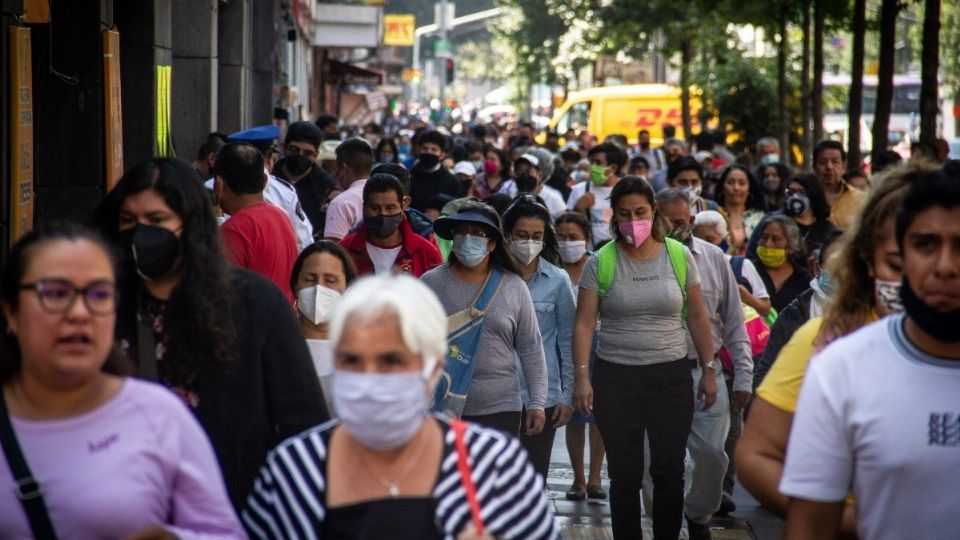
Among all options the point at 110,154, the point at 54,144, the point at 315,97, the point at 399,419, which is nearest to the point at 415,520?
the point at 399,419

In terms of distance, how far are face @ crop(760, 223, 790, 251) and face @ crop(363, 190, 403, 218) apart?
A: 8.52 ft

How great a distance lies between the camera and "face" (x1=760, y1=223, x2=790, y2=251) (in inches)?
378

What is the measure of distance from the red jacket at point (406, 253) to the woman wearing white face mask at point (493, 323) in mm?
796

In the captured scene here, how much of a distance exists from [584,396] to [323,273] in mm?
1950

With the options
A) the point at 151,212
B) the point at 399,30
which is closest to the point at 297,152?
the point at 151,212

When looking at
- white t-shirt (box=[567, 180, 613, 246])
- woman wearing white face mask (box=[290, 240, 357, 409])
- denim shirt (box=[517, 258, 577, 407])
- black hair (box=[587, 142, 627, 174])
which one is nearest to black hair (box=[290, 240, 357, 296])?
woman wearing white face mask (box=[290, 240, 357, 409])

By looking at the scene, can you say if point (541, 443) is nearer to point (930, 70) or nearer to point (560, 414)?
point (560, 414)

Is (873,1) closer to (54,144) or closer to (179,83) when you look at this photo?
(179,83)

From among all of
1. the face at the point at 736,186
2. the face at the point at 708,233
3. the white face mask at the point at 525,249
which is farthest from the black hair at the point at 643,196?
the face at the point at 736,186

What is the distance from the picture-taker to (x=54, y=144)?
9.86 m

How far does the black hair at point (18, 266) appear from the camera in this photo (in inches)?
129

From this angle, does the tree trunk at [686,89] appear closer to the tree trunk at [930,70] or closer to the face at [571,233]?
the tree trunk at [930,70]

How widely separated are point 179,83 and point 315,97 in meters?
31.9

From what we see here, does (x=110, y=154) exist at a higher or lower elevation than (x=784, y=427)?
higher
